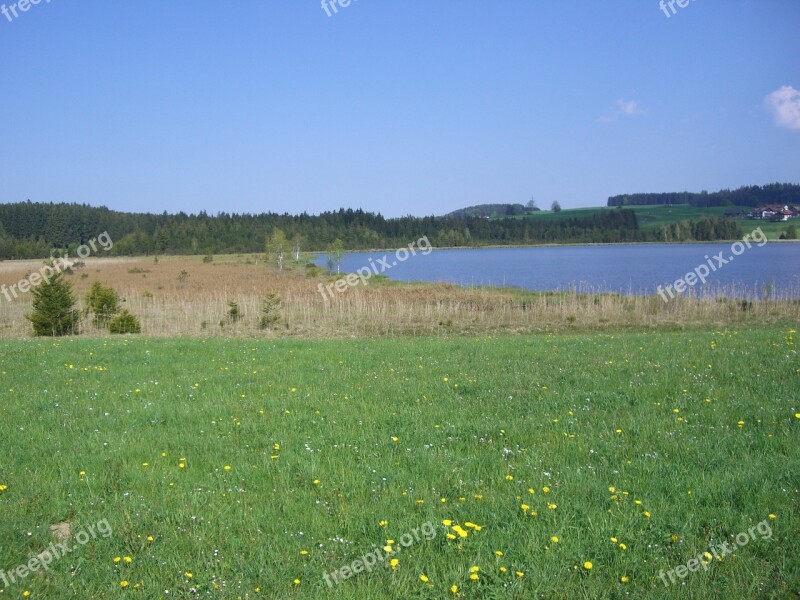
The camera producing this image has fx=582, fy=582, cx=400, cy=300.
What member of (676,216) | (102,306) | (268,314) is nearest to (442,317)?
(268,314)

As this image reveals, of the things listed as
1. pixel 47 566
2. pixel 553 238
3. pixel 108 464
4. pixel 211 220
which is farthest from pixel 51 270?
pixel 553 238

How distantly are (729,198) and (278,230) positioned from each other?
369 ft

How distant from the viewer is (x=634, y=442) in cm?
605

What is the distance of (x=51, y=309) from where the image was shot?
853 inches

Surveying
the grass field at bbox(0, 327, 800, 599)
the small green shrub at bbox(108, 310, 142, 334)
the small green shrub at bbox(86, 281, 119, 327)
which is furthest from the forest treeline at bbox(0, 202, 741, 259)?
the grass field at bbox(0, 327, 800, 599)

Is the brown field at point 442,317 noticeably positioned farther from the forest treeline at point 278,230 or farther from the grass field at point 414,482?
the forest treeline at point 278,230

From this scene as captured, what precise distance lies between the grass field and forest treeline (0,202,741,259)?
55561mm

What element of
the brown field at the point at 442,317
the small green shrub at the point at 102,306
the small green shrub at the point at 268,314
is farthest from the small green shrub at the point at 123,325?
the small green shrub at the point at 268,314

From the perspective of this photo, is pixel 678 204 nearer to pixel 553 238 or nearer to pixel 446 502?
pixel 553 238

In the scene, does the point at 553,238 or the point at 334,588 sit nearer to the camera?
the point at 334,588

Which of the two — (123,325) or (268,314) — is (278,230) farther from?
(123,325)

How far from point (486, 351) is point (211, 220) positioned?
418 ft

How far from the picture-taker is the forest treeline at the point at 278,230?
93375 millimetres

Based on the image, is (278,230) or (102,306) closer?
(102,306)
